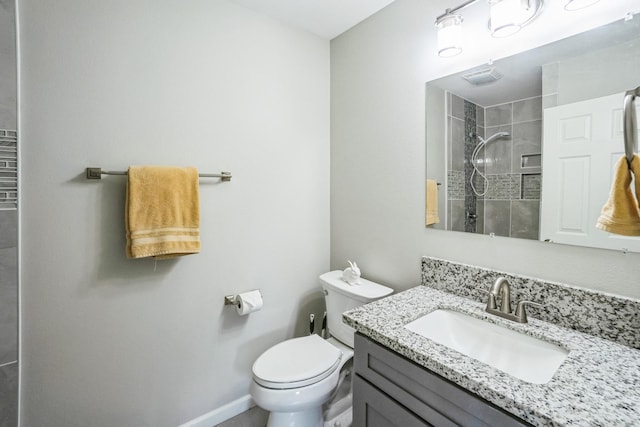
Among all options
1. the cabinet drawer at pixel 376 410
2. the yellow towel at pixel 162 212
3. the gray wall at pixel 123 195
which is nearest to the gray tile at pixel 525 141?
the cabinet drawer at pixel 376 410

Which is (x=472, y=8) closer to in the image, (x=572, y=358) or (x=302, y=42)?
(x=302, y=42)

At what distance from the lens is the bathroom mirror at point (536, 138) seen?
0.96 m

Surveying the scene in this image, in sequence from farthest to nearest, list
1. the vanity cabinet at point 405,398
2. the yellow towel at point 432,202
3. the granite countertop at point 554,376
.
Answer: the yellow towel at point 432,202
the vanity cabinet at point 405,398
the granite countertop at point 554,376

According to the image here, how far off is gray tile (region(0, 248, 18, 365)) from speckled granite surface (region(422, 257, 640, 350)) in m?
1.80

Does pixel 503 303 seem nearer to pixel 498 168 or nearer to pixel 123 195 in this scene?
pixel 498 168

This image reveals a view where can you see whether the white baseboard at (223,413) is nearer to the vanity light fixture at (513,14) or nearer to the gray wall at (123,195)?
the gray wall at (123,195)

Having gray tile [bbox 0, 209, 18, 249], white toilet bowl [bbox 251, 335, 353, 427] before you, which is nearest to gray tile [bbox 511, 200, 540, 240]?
white toilet bowl [bbox 251, 335, 353, 427]

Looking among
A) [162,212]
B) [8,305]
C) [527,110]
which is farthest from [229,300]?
[527,110]

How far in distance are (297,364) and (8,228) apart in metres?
1.31

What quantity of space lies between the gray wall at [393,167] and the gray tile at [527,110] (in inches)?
9.5

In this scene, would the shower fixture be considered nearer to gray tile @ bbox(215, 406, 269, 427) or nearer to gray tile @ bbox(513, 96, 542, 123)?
gray tile @ bbox(513, 96, 542, 123)

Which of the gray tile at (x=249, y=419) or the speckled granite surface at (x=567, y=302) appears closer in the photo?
the speckled granite surface at (x=567, y=302)

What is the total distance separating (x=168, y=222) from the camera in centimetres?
134

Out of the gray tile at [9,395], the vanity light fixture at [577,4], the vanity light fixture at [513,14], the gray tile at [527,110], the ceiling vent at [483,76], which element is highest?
the vanity light fixture at [513,14]
